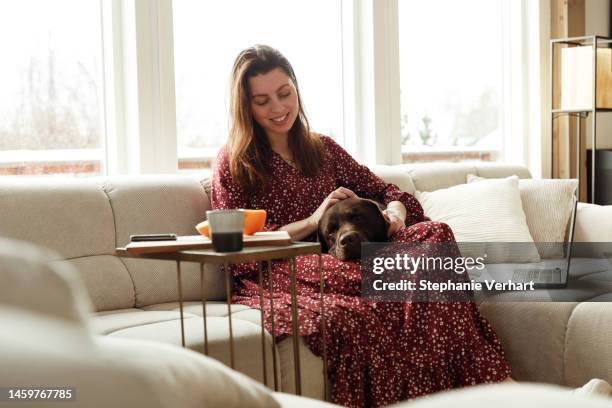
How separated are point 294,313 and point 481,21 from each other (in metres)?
3.28

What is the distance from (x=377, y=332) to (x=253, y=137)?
0.95 m

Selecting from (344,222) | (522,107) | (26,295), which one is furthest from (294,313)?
(522,107)

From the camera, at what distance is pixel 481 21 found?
4.89 meters

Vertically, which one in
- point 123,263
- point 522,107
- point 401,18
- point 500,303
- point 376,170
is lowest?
point 500,303

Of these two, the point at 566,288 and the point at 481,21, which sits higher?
the point at 481,21

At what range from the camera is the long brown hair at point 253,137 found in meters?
2.97

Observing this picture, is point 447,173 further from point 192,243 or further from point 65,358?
point 65,358

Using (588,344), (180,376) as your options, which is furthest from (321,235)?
(180,376)

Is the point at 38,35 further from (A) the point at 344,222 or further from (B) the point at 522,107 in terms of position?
(B) the point at 522,107

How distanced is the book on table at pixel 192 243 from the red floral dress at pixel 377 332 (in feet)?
1.51

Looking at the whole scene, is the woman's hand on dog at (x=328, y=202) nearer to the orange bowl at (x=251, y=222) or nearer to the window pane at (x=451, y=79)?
the orange bowl at (x=251, y=222)

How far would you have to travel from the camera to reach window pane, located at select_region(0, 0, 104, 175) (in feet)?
10.4

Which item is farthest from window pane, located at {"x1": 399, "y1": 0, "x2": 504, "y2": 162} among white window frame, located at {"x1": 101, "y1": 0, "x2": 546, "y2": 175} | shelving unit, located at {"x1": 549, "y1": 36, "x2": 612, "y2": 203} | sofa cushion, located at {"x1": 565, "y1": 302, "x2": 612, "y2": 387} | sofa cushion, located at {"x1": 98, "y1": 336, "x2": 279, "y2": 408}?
sofa cushion, located at {"x1": 98, "y1": 336, "x2": 279, "y2": 408}

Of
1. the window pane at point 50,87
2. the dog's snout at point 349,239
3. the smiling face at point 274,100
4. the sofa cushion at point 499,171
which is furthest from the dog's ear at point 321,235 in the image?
the sofa cushion at point 499,171
